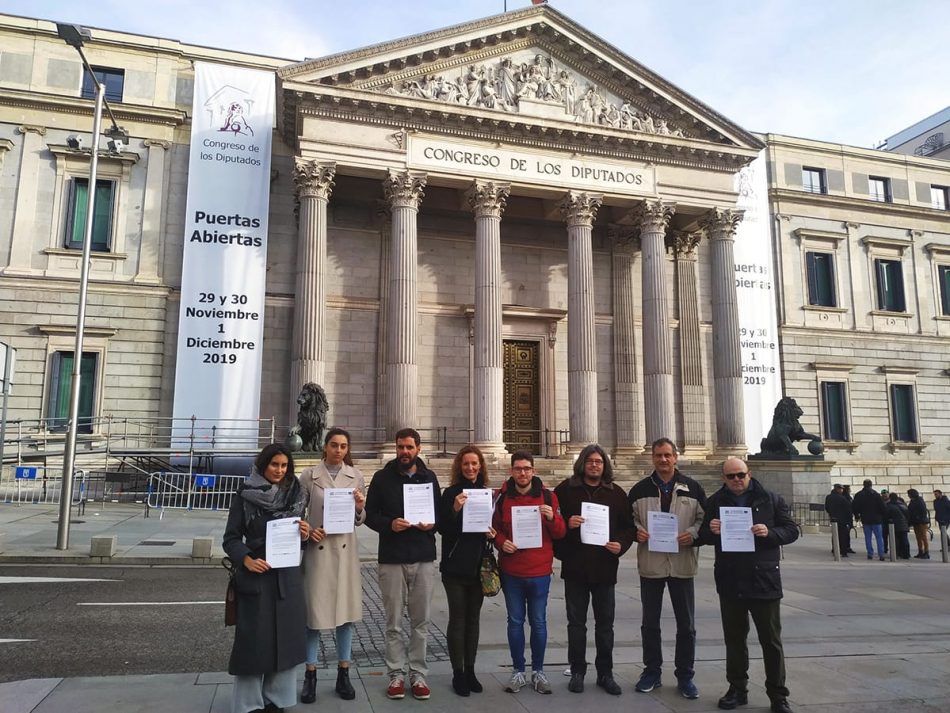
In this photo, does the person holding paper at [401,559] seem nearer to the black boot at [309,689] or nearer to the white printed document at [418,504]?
the white printed document at [418,504]

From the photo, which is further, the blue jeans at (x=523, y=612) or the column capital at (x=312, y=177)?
the column capital at (x=312, y=177)

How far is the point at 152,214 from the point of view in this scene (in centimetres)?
2617

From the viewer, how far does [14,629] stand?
300 inches

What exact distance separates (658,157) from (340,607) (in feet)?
83.0

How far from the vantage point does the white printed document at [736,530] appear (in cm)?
588

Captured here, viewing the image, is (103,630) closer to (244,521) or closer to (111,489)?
(244,521)

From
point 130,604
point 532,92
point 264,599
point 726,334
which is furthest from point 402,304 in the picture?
point 264,599

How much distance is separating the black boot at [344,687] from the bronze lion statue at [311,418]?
14364 millimetres

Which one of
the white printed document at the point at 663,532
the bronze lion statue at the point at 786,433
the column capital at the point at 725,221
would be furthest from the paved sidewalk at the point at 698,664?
the column capital at the point at 725,221

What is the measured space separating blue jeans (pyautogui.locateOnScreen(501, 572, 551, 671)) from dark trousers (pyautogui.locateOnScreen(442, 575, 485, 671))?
28 cm

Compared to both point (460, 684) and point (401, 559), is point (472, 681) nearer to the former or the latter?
point (460, 684)

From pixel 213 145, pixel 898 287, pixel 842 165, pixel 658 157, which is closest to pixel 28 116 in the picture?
pixel 213 145

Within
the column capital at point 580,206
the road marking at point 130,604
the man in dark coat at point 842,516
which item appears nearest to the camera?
the road marking at point 130,604

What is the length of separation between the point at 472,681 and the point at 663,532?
205 centimetres
